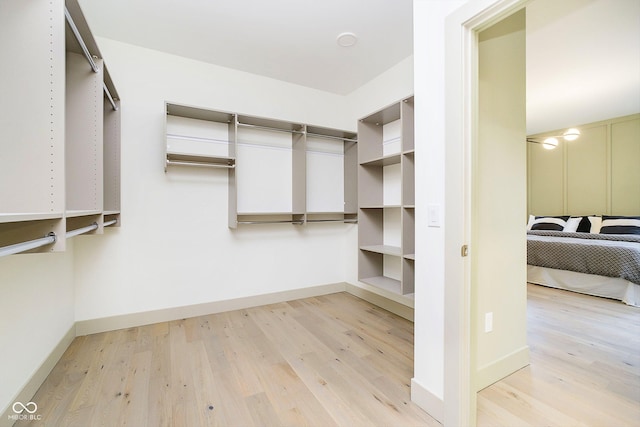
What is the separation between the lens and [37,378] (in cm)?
173

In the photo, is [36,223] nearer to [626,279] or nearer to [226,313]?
[226,313]

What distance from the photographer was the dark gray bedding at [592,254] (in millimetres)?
3309

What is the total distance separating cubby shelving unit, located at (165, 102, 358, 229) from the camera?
283cm

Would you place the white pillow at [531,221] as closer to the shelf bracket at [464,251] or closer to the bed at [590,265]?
the bed at [590,265]

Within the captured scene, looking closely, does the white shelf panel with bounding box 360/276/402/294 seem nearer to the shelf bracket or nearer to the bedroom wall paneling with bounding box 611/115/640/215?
the shelf bracket

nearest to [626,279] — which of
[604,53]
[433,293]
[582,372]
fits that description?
[582,372]

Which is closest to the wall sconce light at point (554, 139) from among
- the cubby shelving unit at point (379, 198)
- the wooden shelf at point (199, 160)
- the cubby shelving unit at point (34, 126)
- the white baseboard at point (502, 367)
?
the cubby shelving unit at point (379, 198)

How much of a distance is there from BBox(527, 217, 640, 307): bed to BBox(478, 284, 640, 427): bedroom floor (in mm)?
460

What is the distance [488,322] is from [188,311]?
2708 millimetres

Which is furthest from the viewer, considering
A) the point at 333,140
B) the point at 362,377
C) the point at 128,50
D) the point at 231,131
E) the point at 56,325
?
the point at 333,140

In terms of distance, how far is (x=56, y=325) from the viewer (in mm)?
2074

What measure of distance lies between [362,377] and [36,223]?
1920 mm

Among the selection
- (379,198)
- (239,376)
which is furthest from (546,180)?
Result: (239,376)

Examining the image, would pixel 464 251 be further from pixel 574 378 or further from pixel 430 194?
pixel 574 378
